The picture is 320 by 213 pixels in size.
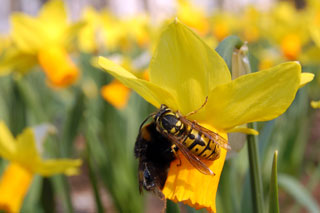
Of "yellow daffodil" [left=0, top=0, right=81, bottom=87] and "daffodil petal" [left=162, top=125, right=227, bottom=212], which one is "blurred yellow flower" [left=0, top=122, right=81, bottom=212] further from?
"yellow daffodil" [left=0, top=0, right=81, bottom=87]

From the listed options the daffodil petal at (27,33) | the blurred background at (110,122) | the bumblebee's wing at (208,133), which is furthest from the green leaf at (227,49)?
the daffodil petal at (27,33)

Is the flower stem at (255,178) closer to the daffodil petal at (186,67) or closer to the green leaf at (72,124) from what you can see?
the daffodil petal at (186,67)

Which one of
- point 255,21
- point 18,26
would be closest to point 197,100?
point 18,26

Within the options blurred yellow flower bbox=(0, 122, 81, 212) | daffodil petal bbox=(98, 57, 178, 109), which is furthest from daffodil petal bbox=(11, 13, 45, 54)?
daffodil petal bbox=(98, 57, 178, 109)

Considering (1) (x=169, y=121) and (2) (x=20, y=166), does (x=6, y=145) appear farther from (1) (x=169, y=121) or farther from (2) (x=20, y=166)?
(1) (x=169, y=121)

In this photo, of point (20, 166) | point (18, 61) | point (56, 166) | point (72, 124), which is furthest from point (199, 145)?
point (18, 61)
